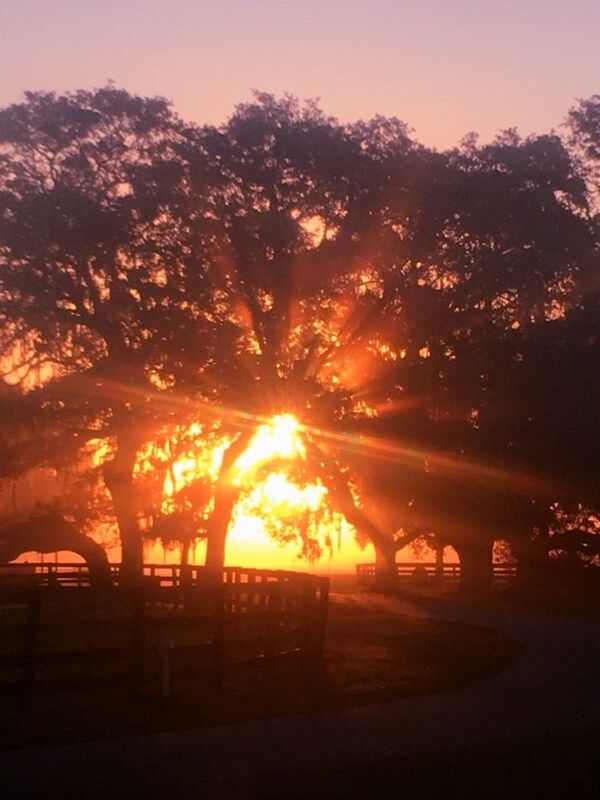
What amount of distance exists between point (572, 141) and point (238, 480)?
18428mm

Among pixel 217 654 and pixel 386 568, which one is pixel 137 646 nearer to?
pixel 217 654

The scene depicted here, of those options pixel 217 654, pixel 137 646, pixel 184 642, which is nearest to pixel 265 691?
pixel 217 654

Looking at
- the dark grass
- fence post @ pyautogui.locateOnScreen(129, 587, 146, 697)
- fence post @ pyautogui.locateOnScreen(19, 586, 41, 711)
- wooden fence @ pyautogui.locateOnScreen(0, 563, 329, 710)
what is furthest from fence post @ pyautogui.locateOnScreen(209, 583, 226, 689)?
the dark grass

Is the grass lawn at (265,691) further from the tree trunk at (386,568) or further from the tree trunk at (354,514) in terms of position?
the tree trunk at (386,568)

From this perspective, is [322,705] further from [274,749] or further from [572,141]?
[572,141]

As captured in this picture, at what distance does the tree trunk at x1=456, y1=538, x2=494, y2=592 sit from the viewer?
4416 centimetres

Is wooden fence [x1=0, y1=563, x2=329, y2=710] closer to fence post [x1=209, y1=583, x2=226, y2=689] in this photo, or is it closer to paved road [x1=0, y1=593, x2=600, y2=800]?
fence post [x1=209, y1=583, x2=226, y2=689]

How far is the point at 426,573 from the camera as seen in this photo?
57.5 metres

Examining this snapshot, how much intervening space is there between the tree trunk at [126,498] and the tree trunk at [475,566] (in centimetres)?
1150

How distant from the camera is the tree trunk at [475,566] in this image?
44156 mm

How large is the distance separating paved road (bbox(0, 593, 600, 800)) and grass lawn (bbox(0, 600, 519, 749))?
1.50ft

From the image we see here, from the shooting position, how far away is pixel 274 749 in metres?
11.7

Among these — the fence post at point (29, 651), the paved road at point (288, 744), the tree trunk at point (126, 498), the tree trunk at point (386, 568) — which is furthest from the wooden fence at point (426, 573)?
the fence post at point (29, 651)

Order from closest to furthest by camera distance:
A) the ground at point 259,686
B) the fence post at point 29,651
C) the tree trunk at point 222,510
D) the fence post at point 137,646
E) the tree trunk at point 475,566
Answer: the ground at point 259,686 < the fence post at point 29,651 < the fence post at point 137,646 < the tree trunk at point 222,510 < the tree trunk at point 475,566
